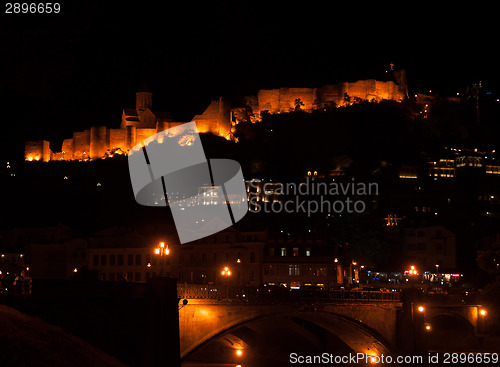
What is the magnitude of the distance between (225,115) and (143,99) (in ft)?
74.0

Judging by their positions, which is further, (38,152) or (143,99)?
(143,99)

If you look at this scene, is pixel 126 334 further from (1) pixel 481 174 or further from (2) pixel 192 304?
(1) pixel 481 174

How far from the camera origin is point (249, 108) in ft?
418

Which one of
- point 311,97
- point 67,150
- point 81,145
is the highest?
point 311,97

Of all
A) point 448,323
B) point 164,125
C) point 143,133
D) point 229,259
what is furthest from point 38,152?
point 448,323

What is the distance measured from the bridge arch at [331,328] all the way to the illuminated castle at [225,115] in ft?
273

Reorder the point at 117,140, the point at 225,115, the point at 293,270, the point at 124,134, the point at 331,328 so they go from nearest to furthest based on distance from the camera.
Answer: the point at 331,328, the point at 293,270, the point at 225,115, the point at 117,140, the point at 124,134

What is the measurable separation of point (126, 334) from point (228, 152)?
89.3 m

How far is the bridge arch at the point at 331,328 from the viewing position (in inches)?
1377

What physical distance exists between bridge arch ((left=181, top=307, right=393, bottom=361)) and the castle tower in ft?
334

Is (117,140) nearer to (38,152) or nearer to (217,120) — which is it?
(38,152)

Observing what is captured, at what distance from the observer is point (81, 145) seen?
129000 mm

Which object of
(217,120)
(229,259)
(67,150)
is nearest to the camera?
(229,259)

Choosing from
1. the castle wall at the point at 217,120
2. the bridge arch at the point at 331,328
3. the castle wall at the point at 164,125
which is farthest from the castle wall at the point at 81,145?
the bridge arch at the point at 331,328
